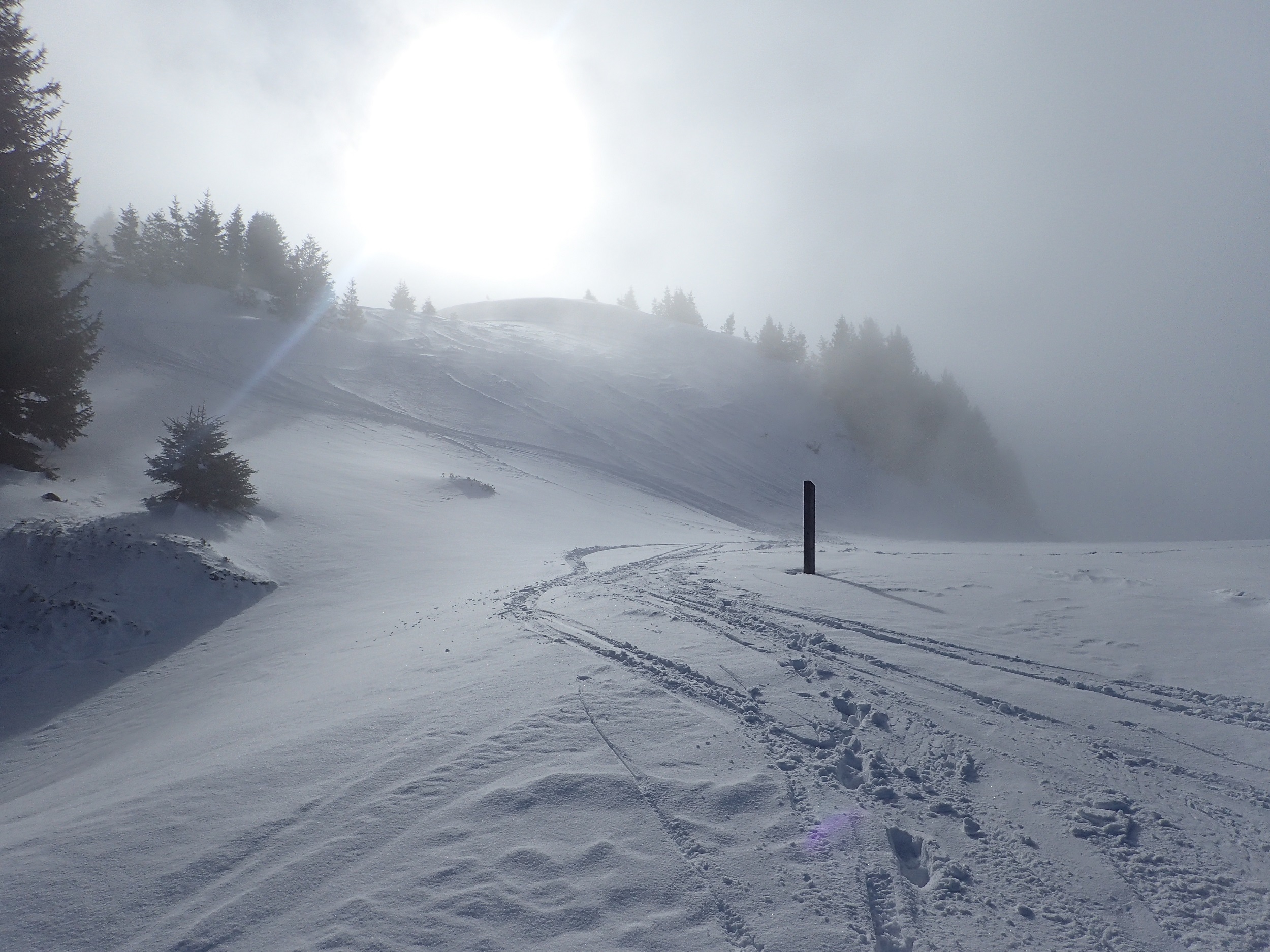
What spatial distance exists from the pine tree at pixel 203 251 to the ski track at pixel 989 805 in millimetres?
40412

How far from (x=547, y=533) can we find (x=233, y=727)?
431 inches

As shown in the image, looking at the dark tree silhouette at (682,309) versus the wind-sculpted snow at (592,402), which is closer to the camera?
the wind-sculpted snow at (592,402)

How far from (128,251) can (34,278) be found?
30305mm

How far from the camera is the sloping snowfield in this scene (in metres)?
2.76

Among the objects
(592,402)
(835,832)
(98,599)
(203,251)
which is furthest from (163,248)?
(835,832)

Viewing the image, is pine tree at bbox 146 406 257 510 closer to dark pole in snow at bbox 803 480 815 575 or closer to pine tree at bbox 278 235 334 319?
dark pole in snow at bbox 803 480 815 575

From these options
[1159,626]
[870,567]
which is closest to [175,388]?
[870,567]

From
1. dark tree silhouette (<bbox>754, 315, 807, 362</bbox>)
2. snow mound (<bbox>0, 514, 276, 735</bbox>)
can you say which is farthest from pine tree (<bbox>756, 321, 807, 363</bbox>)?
snow mound (<bbox>0, 514, 276, 735</bbox>)

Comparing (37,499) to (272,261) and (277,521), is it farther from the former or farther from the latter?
(272,261)

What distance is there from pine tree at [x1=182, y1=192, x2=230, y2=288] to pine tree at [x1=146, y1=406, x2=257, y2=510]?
2964cm

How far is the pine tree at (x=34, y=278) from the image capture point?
36.4ft

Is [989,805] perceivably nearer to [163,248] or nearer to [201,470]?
[201,470]

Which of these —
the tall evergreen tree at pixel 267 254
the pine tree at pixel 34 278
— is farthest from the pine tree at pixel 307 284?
the pine tree at pixel 34 278

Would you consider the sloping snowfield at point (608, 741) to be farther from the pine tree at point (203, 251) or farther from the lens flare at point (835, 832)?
the pine tree at point (203, 251)
